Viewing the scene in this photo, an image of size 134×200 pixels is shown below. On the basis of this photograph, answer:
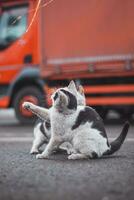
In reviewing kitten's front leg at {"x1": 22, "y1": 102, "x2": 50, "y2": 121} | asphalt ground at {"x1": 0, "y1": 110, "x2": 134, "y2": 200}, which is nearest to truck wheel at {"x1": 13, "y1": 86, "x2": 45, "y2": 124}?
asphalt ground at {"x1": 0, "y1": 110, "x2": 134, "y2": 200}

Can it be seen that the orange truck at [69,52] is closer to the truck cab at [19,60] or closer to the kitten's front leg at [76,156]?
the truck cab at [19,60]

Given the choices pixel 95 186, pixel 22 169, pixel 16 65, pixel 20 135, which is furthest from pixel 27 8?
pixel 95 186

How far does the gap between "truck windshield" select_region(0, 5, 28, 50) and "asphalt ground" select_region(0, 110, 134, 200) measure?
23.1 feet

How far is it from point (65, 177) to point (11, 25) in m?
10.1

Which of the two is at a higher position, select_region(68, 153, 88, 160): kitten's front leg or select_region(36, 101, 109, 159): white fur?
select_region(36, 101, 109, 159): white fur

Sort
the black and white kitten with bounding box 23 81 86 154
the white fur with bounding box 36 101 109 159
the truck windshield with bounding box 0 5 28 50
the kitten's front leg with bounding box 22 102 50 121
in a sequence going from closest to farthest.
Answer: the white fur with bounding box 36 101 109 159 → the black and white kitten with bounding box 23 81 86 154 → the kitten's front leg with bounding box 22 102 50 121 → the truck windshield with bounding box 0 5 28 50

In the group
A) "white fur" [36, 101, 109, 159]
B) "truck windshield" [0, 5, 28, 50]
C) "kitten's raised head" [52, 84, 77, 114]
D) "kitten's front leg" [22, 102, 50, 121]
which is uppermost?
"truck windshield" [0, 5, 28, 50]

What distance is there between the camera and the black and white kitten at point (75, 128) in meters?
8.40

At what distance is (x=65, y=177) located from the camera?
7188 millimetres

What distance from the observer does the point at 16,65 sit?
55.4ft

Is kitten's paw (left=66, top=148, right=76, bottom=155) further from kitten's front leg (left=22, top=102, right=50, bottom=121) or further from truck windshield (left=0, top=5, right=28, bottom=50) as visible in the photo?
truck windshield (left=0, top=5, right=28, bottom=50)

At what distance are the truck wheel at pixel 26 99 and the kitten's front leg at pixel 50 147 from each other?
784cm

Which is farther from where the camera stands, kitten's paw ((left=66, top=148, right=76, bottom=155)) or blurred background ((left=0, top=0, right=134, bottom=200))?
blurred background ((left=0, top=0, right=134, bottom=200))

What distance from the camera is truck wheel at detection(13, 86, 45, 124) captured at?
16750mm
